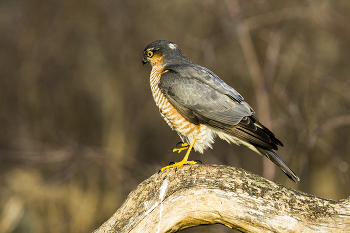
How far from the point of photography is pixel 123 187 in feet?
28.0

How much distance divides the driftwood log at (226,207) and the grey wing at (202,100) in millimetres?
631

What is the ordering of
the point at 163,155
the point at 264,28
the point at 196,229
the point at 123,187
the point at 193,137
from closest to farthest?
1. the point at 193,137
2. the point at 264,28
3. the point at 196,229
4. the point at 123,187
5. the point at 163,155

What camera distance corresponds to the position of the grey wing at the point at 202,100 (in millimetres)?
3713

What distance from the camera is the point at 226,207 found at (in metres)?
2.95

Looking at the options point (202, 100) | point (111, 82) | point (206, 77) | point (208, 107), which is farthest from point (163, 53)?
point (111, 82)

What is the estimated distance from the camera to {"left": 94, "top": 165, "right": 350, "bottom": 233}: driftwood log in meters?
2.81

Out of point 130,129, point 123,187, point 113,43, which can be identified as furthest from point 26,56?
point 123,187

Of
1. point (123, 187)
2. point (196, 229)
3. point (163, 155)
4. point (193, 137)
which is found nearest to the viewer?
point (193, 137)

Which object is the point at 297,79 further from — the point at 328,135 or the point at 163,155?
the point at 163,155

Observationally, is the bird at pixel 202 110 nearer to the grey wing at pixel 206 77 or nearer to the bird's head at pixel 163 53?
the grey wing at pixel 206 77

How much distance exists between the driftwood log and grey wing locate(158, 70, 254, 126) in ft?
2.07

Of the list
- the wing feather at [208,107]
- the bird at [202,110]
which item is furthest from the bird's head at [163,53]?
the wing feather at [208,107]

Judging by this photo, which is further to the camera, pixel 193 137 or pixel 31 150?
pixel 31 150

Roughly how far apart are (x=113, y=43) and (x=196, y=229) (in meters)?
5.40
